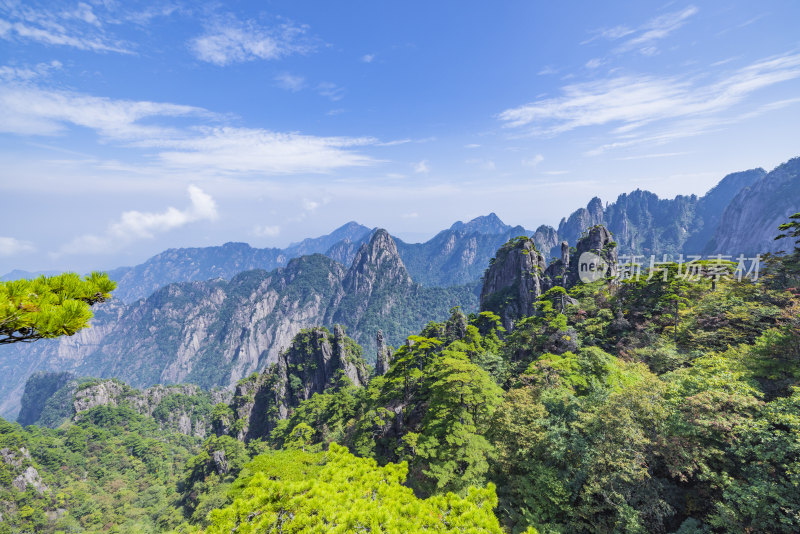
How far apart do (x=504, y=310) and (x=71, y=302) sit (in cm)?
7154

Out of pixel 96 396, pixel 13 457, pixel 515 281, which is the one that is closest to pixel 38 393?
pixel 96 396

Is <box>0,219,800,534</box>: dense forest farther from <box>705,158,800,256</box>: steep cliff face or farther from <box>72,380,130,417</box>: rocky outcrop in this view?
<box>705,158,800,256</box>: steep cliff face

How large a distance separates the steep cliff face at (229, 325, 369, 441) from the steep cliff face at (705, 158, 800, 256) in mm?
196937

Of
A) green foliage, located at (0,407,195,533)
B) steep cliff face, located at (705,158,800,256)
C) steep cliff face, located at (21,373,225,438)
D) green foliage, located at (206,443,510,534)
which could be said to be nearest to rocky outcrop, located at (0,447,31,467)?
green foliage, located at (0,407,195,533)

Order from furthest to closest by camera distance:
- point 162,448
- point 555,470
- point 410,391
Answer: point 162,448 < point 410,391 < point 555,470

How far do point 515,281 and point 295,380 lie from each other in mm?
63759

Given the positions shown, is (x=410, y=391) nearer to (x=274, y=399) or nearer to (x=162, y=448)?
(x=274, y=399)

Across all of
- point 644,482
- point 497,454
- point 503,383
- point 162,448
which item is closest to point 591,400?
point 644,482

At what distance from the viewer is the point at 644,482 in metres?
11.8

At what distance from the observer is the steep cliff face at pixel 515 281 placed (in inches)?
2557

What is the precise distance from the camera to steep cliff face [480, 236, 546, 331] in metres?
64.9

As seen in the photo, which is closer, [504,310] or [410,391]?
[410,391]

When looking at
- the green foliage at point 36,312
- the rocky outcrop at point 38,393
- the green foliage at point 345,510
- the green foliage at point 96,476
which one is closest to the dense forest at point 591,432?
the green foliage at point 345,510

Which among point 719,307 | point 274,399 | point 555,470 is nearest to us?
point 555,470
